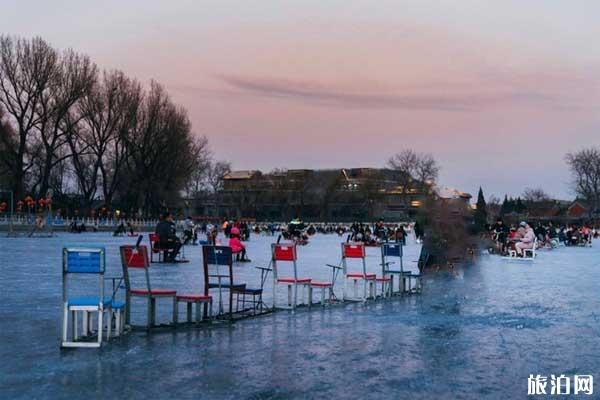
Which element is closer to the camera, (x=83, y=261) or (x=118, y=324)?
(x=83, y=261)

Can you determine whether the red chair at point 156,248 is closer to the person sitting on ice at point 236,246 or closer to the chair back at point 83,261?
the person sitting on ice at point 236,246

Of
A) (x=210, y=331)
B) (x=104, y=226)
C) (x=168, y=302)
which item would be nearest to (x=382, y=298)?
(x=168, y=302)

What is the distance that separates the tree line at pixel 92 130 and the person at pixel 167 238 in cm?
3776

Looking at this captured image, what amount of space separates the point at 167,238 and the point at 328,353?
1819 centimetres

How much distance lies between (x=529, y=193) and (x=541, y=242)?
140 metres

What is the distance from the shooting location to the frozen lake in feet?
24.0

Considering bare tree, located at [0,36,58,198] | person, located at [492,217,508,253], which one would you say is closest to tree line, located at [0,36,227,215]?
bare tree, located at [0,36,58,198]

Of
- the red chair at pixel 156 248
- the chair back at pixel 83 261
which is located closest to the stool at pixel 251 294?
the chair back at pixel 83 261

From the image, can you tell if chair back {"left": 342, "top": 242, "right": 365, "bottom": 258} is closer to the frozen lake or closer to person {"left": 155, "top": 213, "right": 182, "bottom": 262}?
the frozen lake

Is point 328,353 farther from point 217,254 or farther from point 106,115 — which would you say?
point 106,115

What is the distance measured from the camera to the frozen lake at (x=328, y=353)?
731 cm

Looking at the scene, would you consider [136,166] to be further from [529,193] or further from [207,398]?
[529,193]

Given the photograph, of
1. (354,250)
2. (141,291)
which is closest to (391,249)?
(354,250)

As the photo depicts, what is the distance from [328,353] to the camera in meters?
9.10
